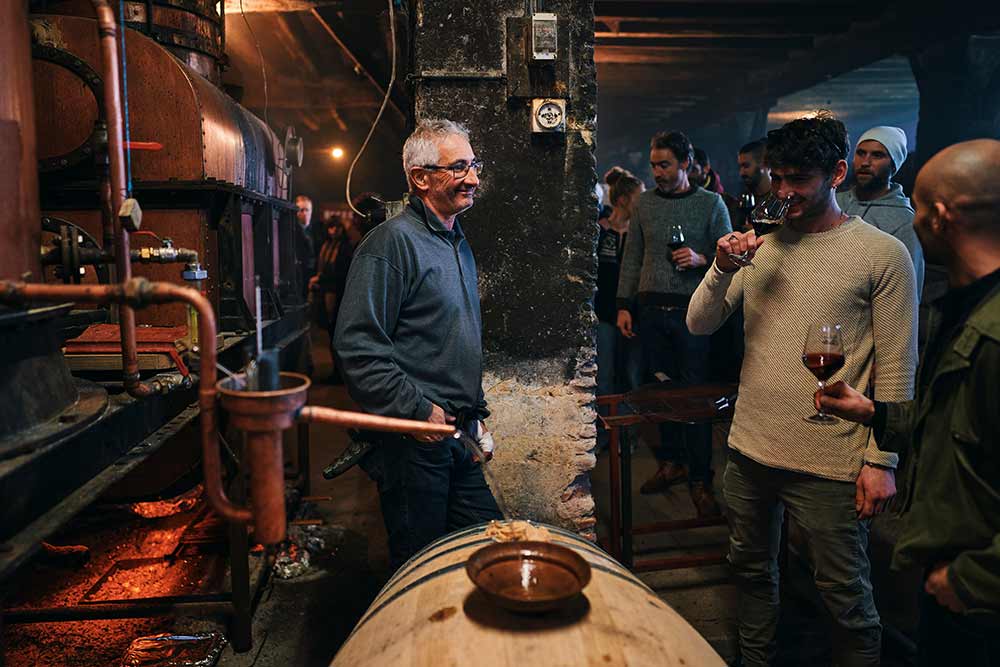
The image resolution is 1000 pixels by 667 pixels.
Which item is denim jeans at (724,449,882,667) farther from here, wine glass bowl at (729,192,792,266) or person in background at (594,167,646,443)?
person in background at (594,167,646,443)

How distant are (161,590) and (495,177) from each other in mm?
3047

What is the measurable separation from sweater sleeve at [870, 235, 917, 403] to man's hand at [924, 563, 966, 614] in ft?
2.83

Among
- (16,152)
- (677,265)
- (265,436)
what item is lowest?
(265,436)

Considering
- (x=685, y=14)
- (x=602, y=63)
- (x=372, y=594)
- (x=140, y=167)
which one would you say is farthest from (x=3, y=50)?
(x=602, y=63)

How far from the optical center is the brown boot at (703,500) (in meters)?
4.94

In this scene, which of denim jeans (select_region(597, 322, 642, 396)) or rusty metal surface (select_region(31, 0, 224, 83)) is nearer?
rusty metal surface (select_region(31, 0, 224, 83))

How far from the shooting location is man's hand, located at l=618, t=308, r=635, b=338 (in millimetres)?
5562

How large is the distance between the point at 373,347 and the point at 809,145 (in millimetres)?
1898

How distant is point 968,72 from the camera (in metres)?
7.01

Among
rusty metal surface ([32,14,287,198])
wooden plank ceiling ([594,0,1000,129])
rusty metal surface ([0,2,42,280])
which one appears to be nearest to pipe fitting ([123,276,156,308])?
rusty metal surface ([0,2,42,280])

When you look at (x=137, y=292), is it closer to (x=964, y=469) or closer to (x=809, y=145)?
(x=964, y=469)

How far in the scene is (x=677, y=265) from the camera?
507cm

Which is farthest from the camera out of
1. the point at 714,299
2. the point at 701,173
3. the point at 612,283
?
the point at 612,283

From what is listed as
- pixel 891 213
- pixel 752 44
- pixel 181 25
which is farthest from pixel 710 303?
pixel 752 44
